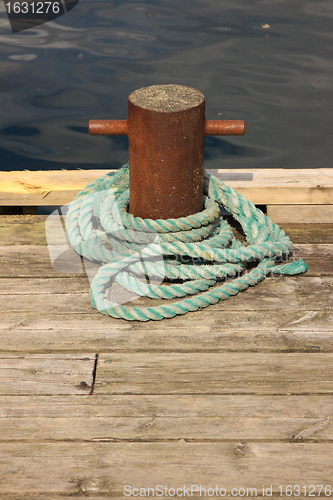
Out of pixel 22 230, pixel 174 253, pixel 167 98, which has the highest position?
pixel 167 98

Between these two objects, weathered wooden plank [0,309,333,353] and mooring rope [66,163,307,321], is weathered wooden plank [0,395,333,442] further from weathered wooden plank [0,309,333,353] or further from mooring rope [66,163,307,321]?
mooring rope [66,163,307,321]

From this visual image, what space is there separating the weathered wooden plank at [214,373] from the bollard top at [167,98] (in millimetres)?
916

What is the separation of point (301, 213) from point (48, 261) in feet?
4.28

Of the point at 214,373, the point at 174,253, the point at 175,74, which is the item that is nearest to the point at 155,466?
the point at 214,373

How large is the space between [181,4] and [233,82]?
6.89ft

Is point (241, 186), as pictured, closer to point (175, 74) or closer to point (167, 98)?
point (167, 98)

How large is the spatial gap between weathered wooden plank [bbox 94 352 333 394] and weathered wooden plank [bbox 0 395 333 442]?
39 millimetres

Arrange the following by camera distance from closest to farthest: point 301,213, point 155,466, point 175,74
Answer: point 155,466 → point 301,213 → point 175,74

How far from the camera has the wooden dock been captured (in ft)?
4.17

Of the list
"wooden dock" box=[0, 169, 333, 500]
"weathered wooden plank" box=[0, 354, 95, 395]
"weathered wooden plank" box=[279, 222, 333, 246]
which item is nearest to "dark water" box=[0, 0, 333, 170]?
"weathered wooden plank" box=[279, 222, 333, 246]

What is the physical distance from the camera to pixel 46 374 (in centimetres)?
159

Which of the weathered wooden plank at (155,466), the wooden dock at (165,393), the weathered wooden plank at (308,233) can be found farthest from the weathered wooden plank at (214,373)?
the weathered wooden plank at (308,233)

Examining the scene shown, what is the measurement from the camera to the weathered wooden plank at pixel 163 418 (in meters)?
1.38

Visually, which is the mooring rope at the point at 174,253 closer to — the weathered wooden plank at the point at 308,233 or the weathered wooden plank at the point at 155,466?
the weathered wooden plank at the point at 308,233
